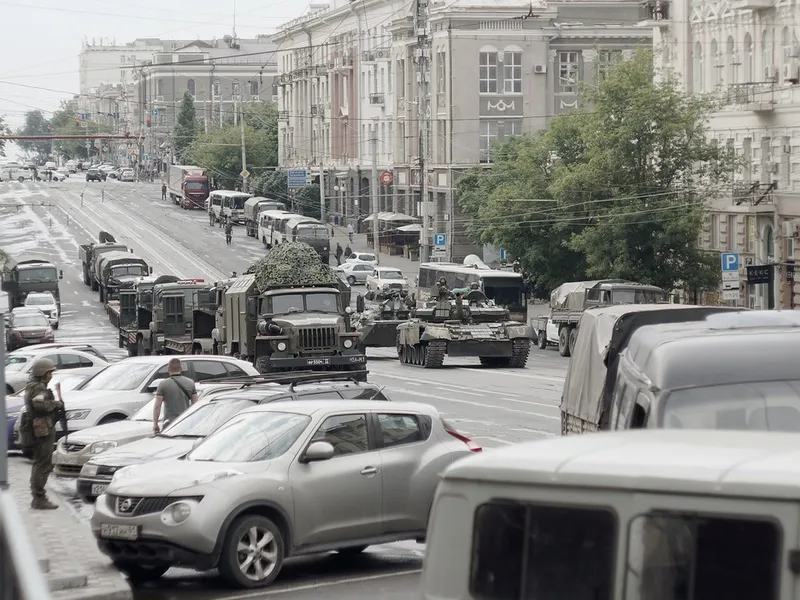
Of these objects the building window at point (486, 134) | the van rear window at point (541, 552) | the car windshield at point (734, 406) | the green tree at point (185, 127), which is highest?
the green tree at point (185, 127)

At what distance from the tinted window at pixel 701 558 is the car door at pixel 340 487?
24.1ft

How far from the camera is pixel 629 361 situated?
12.2 metres

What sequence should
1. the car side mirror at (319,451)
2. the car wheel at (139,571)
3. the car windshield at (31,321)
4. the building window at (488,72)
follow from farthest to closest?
1. the building window at (488,72)
2. the car windshield at (31,321)
3. the car wheel at (139,571)
4. the car side mirror at (319,451)

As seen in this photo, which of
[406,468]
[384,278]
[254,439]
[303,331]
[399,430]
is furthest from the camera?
[384,278]

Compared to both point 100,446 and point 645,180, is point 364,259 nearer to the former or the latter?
point 645,180

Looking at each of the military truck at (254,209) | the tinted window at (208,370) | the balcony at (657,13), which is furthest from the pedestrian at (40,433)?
the military truck at (254,209)

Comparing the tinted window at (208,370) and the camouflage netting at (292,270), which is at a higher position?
the camouflage netting at (292,270)

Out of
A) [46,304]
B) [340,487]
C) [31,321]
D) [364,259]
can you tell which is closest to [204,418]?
[340,487]

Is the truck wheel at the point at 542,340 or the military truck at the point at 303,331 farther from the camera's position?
the truck wheel at the point at 542,340

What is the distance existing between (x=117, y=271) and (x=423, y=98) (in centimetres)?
1846

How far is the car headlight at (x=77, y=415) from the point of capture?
21641 millimetres

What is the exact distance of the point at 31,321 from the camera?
54.1 m

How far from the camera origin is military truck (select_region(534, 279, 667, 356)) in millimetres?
45875

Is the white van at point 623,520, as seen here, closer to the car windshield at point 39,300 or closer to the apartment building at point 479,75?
the car windshield at point 39,300
